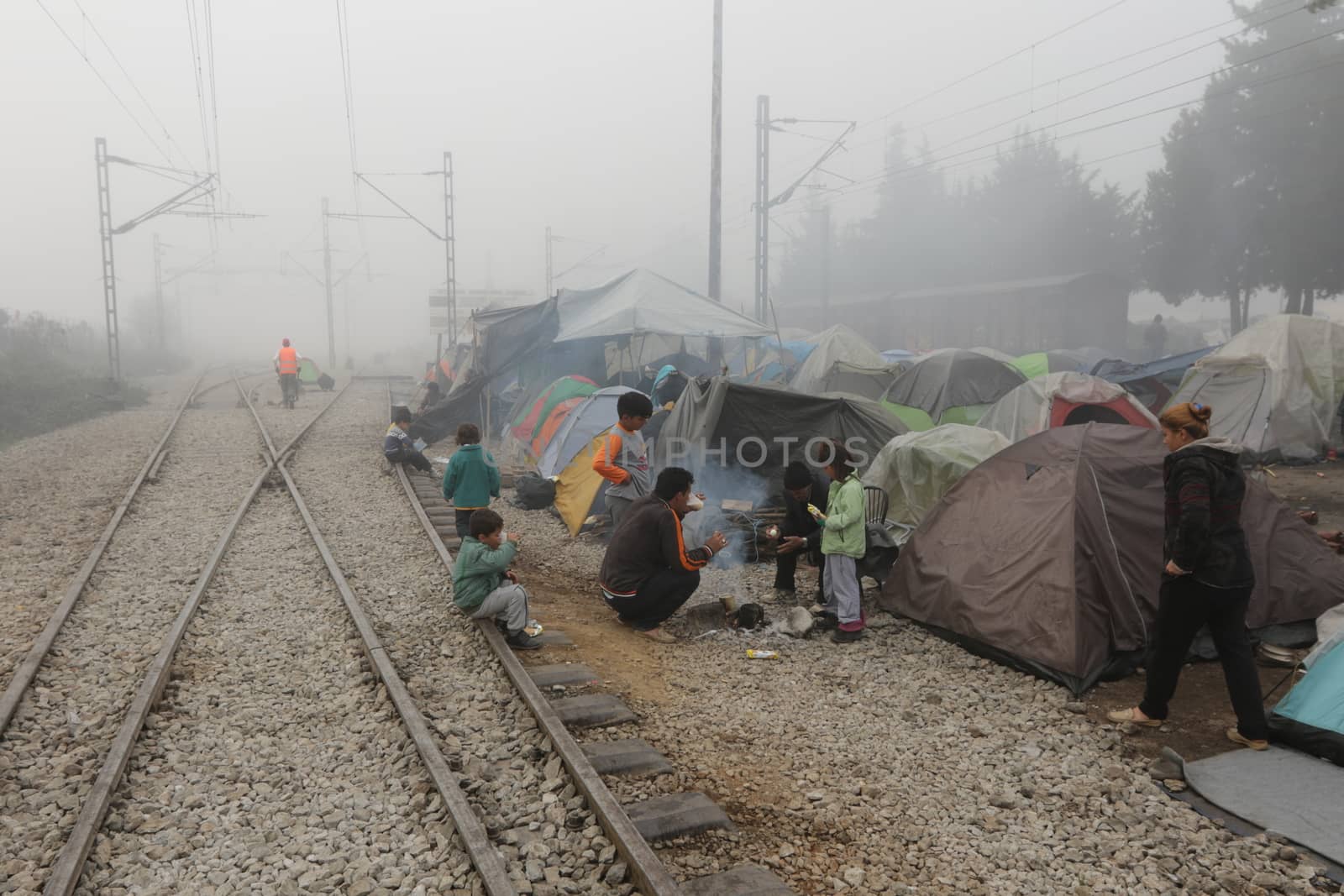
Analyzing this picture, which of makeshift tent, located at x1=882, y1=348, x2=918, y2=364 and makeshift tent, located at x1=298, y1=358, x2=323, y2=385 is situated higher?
makeshift tent, located at x1=882, y1=348, x2=918, y2=364

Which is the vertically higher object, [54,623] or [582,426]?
[582,426]

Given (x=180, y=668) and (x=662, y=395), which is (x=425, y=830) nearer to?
(x=180, y=668)

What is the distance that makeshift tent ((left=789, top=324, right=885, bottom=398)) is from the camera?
18625mm

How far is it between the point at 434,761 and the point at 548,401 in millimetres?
10682

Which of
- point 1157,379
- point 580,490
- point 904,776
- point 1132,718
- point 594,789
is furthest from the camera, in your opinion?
point 1157,379

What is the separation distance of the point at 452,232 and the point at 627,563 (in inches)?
1045

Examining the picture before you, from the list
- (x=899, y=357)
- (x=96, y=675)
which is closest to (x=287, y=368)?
(x=899, y=357)

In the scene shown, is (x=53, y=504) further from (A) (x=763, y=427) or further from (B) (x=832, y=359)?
(B) (x=832, y=359)

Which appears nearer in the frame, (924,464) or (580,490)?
(924,464)

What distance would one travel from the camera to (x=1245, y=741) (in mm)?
4680

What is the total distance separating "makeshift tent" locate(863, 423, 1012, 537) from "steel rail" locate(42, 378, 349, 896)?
6272mm

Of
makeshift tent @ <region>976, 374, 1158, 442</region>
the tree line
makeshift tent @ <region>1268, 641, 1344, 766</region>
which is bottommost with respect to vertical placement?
makeshift tent @ <region>1268, 641, 1344, 766</region>

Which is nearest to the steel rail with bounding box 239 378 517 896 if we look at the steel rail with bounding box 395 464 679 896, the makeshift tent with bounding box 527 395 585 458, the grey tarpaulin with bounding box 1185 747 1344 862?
the steel rail with bounding box 395 464 679 896

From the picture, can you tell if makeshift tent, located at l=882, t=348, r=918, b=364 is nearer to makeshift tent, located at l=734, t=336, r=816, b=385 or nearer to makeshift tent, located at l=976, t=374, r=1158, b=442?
makeshift tent, located at l=734, t=336, r=816, b=385
